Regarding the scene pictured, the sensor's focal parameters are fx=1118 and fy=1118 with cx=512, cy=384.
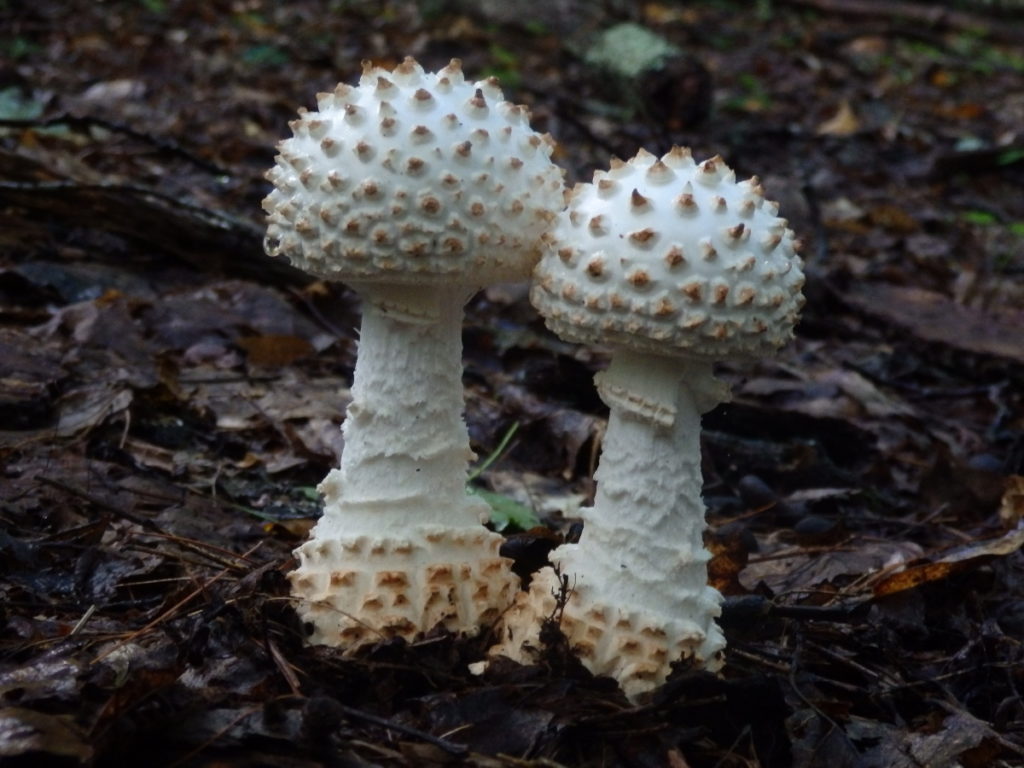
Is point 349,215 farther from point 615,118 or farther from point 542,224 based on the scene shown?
point 615,118

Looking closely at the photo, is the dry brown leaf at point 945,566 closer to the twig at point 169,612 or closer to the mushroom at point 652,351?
the mushroom at point 652,351

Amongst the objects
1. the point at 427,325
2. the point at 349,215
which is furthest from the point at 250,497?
the point at 349,215

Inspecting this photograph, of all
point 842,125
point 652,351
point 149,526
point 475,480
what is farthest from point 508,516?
point 842,125

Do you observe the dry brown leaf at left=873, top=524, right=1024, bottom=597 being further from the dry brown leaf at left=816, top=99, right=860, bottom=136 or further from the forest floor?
the dry brown leaf at left=816, top=99, right=860, bottom=136

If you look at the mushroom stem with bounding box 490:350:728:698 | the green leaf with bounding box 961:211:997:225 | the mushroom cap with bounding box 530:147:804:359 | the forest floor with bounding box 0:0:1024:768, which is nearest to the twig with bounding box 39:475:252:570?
the forest floor with bounding box 0:0:1024:768

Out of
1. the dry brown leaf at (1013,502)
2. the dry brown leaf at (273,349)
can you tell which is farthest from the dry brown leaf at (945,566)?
the dry brown leaf at (273,349)

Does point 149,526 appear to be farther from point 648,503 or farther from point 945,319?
point 945,319
